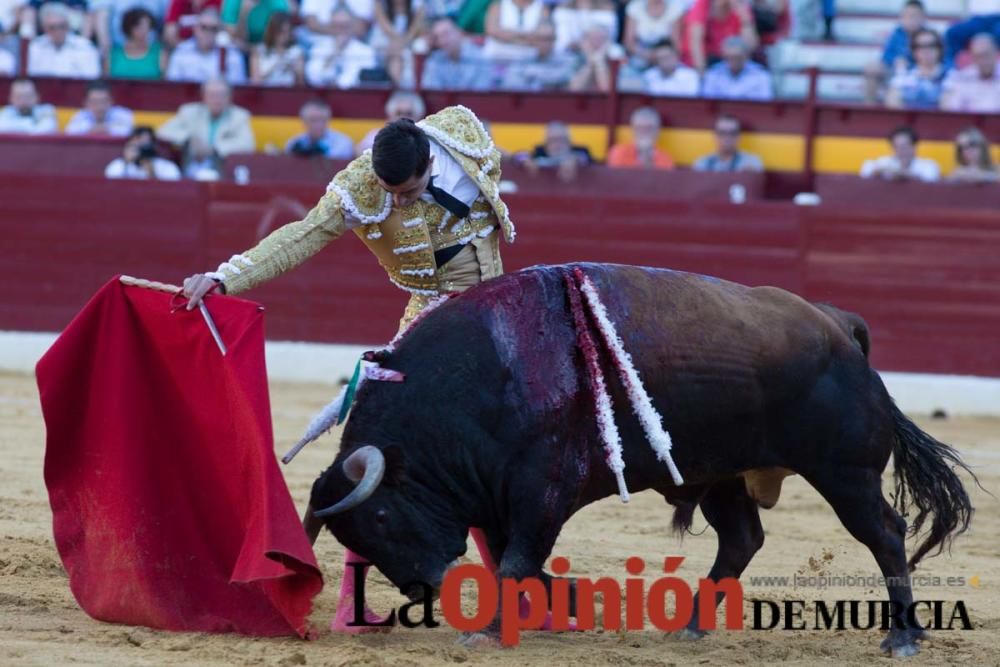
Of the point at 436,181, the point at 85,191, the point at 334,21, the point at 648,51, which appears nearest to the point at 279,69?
the point at 334,21

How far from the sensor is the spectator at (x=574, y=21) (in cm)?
988

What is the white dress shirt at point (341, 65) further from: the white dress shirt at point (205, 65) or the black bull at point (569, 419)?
the black bull at point (569, 419)

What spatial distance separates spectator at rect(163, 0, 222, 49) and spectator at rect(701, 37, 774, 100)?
340 cm

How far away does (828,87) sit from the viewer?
995 cm

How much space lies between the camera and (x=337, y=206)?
13.2ft

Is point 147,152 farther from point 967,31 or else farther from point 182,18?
point 967,31

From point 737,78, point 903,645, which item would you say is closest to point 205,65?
point 737,78

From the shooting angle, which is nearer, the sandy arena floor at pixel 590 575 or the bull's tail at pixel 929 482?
the sandy arena floor at pixel 590 575

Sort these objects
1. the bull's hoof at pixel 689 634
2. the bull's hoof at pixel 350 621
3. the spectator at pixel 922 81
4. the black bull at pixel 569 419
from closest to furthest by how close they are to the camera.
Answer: the black bull at pixel 569 419 → the bull's hoof at pixel 350 621 → the bull's hoof at pixel 689 634 → the spectator at pixel 922 81

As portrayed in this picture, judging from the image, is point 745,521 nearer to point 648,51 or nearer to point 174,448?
point 174,448

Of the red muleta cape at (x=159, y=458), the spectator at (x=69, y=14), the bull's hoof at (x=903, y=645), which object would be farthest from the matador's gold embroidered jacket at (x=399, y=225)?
the spectator at (x=69, y=14)

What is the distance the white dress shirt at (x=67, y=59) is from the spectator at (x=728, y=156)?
155 inches

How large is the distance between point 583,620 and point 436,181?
1186 mm

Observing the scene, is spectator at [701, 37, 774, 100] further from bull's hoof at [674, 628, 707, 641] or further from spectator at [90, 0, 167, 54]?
bull's hoof at [674, 628, 707, 641]
